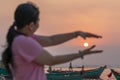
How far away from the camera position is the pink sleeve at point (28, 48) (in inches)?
120

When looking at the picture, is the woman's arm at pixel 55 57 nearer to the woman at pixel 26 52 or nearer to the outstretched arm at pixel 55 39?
the woman at pixel 26 52

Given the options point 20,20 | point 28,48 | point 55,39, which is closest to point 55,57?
point 28,48

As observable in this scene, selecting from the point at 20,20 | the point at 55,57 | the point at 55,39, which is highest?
the point at 20,20

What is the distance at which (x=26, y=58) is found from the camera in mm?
3059

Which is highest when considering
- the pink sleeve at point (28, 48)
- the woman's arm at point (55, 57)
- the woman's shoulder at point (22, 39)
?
the woman's shoulder at point (22, 39)

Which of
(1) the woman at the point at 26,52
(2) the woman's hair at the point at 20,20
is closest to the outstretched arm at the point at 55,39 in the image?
(1) the woman at the point at 26,52

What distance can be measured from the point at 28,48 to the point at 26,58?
77 millimetres

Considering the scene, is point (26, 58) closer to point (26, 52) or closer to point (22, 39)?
point (26, 52)

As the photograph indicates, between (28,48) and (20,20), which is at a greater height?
(20,20)

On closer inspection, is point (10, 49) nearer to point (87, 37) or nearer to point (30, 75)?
point (30, 75)

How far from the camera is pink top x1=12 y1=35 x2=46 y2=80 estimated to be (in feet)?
10.0

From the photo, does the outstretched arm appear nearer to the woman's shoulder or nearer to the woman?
the woman

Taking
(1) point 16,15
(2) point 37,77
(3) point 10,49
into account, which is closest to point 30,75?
(2) point 37,77

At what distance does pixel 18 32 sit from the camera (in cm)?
314
